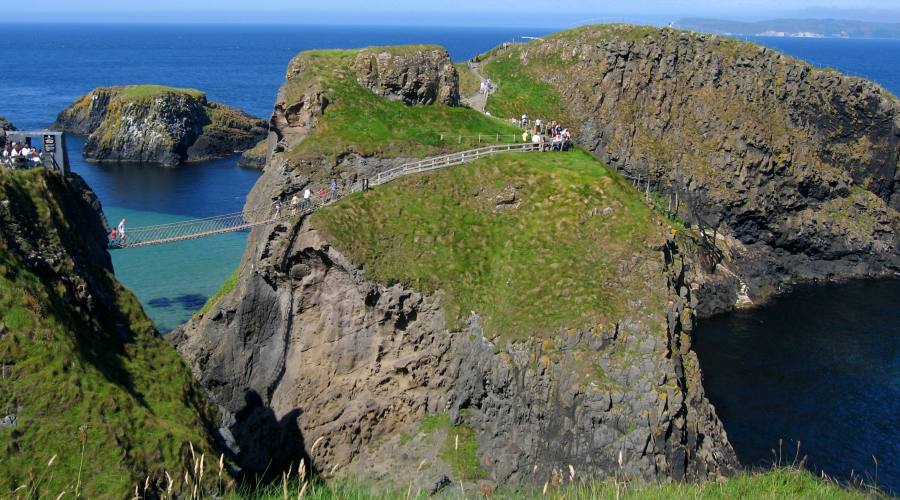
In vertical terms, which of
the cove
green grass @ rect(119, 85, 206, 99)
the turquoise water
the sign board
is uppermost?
the sign board

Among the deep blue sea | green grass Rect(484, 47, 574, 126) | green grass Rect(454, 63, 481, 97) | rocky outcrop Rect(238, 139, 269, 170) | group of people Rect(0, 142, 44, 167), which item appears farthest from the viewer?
rocky outcrop Rect(238, 139, 269, 170)

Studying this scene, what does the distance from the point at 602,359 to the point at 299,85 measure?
27.7 meters

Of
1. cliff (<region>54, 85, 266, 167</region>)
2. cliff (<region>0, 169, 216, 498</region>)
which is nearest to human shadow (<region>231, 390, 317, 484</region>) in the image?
cliff (<region>0, 169, 216, 498</region>)

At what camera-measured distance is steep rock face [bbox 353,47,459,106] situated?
186 ft

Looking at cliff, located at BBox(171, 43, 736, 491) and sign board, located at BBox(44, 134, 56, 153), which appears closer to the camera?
sign board, located at BBox(44, 134, 56, 153)

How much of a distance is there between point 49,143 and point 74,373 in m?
12.5

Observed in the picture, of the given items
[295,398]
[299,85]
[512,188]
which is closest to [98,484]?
[295,398]

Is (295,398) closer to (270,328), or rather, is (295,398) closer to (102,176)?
(270,328)

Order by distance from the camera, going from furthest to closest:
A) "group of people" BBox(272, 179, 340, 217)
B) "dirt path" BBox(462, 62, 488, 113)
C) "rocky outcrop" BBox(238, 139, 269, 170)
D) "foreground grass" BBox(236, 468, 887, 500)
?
"rocky outcrop" BBox(238, 139, 269, 170) < "dirt path" BBox(462, 62, 488, 113) < "group of people" BBox(272, 179, 340, 217) < "foreground grass" BBox(236, 468, 887, 500)

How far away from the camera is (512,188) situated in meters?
48.8

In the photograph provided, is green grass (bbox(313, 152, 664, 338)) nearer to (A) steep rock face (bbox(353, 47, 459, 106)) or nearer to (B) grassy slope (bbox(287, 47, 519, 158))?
(B) grassy slope (bbox(287, 47, 519, 158))

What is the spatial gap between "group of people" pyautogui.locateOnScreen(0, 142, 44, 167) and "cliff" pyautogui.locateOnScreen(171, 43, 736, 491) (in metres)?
14.0

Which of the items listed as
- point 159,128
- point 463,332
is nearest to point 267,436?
point 463,332

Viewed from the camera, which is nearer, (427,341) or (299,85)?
(427,341)
